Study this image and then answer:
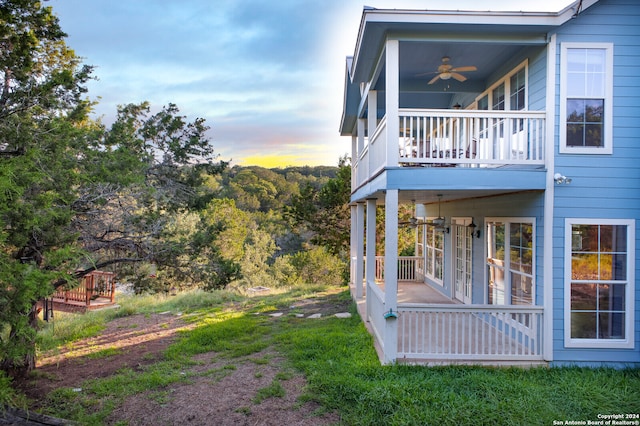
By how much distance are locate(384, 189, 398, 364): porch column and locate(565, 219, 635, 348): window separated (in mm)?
2587

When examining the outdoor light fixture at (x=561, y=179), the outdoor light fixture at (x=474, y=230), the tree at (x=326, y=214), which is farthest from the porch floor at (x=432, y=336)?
the tree at (x=326, y=214)

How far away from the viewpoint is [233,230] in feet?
87.8

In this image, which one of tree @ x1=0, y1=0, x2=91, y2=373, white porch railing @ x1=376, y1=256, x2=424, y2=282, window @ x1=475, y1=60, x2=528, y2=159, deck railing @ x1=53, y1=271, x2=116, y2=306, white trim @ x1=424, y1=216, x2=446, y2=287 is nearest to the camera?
tree @ x1=0, y1=0, x2=91, y2=373

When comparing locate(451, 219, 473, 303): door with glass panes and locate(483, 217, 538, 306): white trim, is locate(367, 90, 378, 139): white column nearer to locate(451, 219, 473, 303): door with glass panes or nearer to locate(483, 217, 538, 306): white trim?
locate(483, 217, 538, 306): white trim

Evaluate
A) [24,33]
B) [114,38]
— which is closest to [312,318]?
[24,33]

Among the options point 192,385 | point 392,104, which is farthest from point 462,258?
point 192,385

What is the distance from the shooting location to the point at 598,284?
229 inches

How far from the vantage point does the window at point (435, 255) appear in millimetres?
11969

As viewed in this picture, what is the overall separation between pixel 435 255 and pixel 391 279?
23.5 ft

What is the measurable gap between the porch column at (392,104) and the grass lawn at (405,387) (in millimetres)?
2347

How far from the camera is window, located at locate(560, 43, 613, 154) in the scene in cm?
591

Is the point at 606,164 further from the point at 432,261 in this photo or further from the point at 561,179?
the point at 432,261

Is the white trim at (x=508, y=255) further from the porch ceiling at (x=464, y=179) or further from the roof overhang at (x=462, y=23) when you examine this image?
the roof overhang at (x=462, y=23)

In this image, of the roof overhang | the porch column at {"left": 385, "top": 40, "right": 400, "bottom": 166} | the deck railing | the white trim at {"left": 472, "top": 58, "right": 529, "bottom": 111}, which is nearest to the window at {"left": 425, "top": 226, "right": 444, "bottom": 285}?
the white trim at {"left": 472, "top": 58, "right": 529, "bottom": 111}
